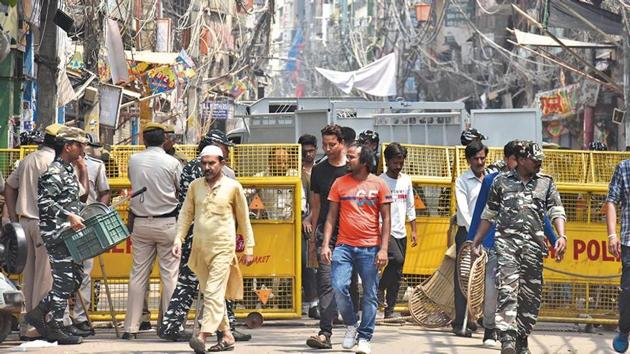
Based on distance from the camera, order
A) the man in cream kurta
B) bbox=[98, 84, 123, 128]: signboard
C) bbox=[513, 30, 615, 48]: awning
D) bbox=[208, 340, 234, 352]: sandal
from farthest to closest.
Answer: bbox=[513, 30, 615, 48]: awning, bbox=[98, 84, 123, 128]: signboard, bbox=[208, 340, 234, 352]: sandal, the man in cream kurta

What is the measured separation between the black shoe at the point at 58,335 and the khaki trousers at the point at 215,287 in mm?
1372

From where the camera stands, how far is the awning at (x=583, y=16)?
28594 millimetres

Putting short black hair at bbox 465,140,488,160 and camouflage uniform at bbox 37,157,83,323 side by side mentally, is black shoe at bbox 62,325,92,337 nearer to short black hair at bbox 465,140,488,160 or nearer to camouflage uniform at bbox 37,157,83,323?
camouflage uniform at bbox 37,157,83,323

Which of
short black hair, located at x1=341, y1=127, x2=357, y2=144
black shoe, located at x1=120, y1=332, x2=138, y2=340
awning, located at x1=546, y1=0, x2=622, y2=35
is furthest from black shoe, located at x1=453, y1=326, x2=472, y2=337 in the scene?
awning, located at x1=546, y1=0, x2=622, y2=35

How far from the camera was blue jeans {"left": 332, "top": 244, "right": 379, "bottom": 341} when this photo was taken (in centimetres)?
1018

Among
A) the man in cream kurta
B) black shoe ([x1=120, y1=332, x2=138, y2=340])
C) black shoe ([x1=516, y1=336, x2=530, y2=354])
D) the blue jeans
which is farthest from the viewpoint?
black shoe ([x1=120, y1=332, x2=138, y2=340])

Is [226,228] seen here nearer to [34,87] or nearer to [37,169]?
[37,169]

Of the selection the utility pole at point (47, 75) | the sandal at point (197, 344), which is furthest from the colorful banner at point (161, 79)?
the sandal at point (197, 344)

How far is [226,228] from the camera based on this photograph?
399 inches

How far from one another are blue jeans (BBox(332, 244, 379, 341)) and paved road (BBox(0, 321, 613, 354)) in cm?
53

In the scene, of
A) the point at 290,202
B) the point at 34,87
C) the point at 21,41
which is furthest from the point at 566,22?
the point at 290,202

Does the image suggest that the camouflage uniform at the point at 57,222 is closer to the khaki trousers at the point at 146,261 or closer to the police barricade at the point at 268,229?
the khaki trousers at the point at 146,261

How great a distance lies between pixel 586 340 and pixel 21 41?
9492 millimetres

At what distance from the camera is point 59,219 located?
35.3 ft
